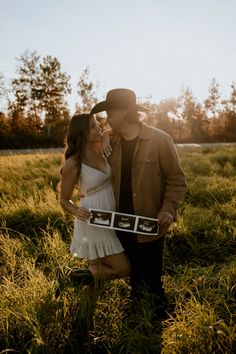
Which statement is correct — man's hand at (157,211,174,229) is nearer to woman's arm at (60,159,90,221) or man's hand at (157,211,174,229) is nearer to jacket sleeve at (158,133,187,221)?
jacket sleeve at (158,133,187,221)

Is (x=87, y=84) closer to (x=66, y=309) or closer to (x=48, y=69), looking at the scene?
(x=48, y=69)

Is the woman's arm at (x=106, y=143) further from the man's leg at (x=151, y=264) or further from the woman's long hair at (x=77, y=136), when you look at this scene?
the man's leg at (x=151, y=264)

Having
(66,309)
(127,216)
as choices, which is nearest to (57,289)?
(66,309)

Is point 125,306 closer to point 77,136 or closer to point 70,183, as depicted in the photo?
point 70,183

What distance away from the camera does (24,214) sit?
5707mm

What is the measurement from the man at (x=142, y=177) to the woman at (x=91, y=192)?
9cm

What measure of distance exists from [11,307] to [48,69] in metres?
31.4

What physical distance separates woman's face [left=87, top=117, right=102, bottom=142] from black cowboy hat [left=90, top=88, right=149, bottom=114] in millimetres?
169

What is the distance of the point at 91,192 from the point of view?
3.08 meters

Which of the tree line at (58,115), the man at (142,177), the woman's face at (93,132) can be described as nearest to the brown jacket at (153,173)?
the man at (142,177)

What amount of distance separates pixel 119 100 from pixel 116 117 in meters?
0.14

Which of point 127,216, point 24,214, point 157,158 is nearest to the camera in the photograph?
point 127,216

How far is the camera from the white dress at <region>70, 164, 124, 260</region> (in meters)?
3.02

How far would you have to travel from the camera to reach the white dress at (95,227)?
3023 millimetres
